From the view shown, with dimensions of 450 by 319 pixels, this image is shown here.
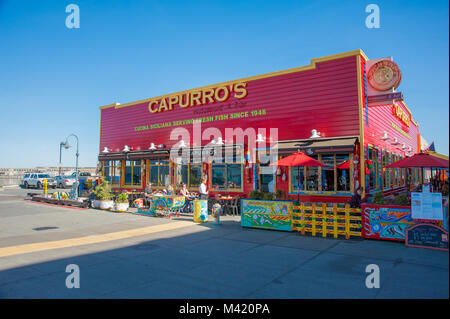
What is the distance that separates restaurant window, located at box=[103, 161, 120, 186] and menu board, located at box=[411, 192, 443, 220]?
18904mm

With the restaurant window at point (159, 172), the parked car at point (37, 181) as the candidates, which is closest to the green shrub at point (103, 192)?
the restaurant window at point (159, 172)

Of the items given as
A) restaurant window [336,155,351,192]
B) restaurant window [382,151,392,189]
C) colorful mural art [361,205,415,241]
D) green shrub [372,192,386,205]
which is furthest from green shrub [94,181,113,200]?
restaurant window [382,151,392,189]

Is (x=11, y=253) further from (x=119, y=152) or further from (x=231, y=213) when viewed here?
(x=119, y=152)

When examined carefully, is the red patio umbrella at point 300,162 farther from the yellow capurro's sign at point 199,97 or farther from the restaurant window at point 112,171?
the restaurant window at point 112,171

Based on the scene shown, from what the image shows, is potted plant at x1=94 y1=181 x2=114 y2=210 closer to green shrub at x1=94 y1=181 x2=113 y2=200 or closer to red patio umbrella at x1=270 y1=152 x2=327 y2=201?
green shrub at x1=94 y1=181 x2=113 y2=200

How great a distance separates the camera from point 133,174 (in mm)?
21125

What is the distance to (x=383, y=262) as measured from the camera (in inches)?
269

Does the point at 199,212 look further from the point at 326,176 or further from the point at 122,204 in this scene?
the point at 326,176

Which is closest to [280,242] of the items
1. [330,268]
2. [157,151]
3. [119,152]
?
[330,268]

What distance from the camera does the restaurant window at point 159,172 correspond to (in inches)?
754

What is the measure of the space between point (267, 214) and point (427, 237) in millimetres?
4730

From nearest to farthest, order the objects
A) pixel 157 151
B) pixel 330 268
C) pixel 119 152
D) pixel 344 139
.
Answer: pixel 330 268, pixel 344 139, pixel 157 151, pixel 119 152

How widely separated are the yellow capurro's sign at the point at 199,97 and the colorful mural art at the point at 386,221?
30.7ft

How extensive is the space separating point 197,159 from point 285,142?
4981mm
